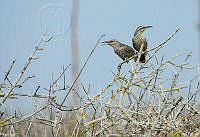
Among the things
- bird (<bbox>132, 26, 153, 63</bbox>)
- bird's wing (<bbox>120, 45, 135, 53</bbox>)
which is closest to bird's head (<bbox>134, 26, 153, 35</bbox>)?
bird (<bbox>132, 26, 153, 63</bbox>)

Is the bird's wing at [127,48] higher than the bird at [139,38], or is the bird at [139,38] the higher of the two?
the bird at [139,38]

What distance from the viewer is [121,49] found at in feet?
9.39

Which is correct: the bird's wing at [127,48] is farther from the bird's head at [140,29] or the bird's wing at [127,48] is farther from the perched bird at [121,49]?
the bird's head at [140,29]

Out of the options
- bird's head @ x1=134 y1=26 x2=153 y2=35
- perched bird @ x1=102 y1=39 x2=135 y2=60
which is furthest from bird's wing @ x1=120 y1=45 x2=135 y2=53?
bird's head @ x1=134 y1=26 x2=153 y2=35

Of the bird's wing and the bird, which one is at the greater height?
the bird

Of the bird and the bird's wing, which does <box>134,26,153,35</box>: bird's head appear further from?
the bird's wing

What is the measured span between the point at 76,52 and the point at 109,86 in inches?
444

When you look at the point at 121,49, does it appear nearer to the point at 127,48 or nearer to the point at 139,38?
the point at 127,48

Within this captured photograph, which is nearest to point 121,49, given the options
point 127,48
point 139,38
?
point 127,48

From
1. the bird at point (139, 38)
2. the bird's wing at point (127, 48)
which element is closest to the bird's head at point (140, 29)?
the bird at point (139, 38)

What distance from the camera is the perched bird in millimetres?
2857

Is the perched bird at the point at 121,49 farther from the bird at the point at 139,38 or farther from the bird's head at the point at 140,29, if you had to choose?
the bird's head at the point at 140,29

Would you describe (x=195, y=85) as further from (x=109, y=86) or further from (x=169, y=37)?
(x=109, y=86)

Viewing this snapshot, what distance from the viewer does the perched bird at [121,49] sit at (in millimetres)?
2857
